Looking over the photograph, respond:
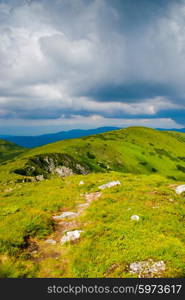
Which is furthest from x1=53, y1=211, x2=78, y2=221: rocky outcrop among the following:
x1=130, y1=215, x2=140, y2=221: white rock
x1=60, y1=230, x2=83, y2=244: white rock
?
x1=130, y1=215, x2=140, y2=221: white rock

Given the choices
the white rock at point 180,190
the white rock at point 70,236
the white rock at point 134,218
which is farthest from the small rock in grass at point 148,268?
the white rock at point 180,190

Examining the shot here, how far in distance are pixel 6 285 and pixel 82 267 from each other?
11.7 feet

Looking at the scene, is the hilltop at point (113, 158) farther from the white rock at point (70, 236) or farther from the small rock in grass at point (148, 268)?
the small rock in grass at point (148, 268)

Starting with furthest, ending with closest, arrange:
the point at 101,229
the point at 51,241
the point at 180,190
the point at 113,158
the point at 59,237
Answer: the point at 113,158, the point at 180,190, the point at 101,229, the point at 59,237, the point at 51,241

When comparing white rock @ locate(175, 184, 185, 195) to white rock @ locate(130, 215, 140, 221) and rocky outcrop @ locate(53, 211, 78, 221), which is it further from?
rocky outcrop @ locate(53, 211, 78, 221)

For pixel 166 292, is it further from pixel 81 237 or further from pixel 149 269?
pixel 81 237

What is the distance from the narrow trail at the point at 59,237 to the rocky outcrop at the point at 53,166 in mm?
49888

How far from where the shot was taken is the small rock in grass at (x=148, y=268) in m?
9.54

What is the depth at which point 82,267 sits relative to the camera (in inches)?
408

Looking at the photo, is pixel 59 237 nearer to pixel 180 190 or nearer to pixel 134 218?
pixel 134 218

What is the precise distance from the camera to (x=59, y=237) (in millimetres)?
13469

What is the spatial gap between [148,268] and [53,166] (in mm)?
78389

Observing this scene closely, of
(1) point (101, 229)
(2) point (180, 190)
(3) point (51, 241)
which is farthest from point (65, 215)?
(2) point (180, 190)

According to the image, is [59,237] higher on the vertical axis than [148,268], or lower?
lower
